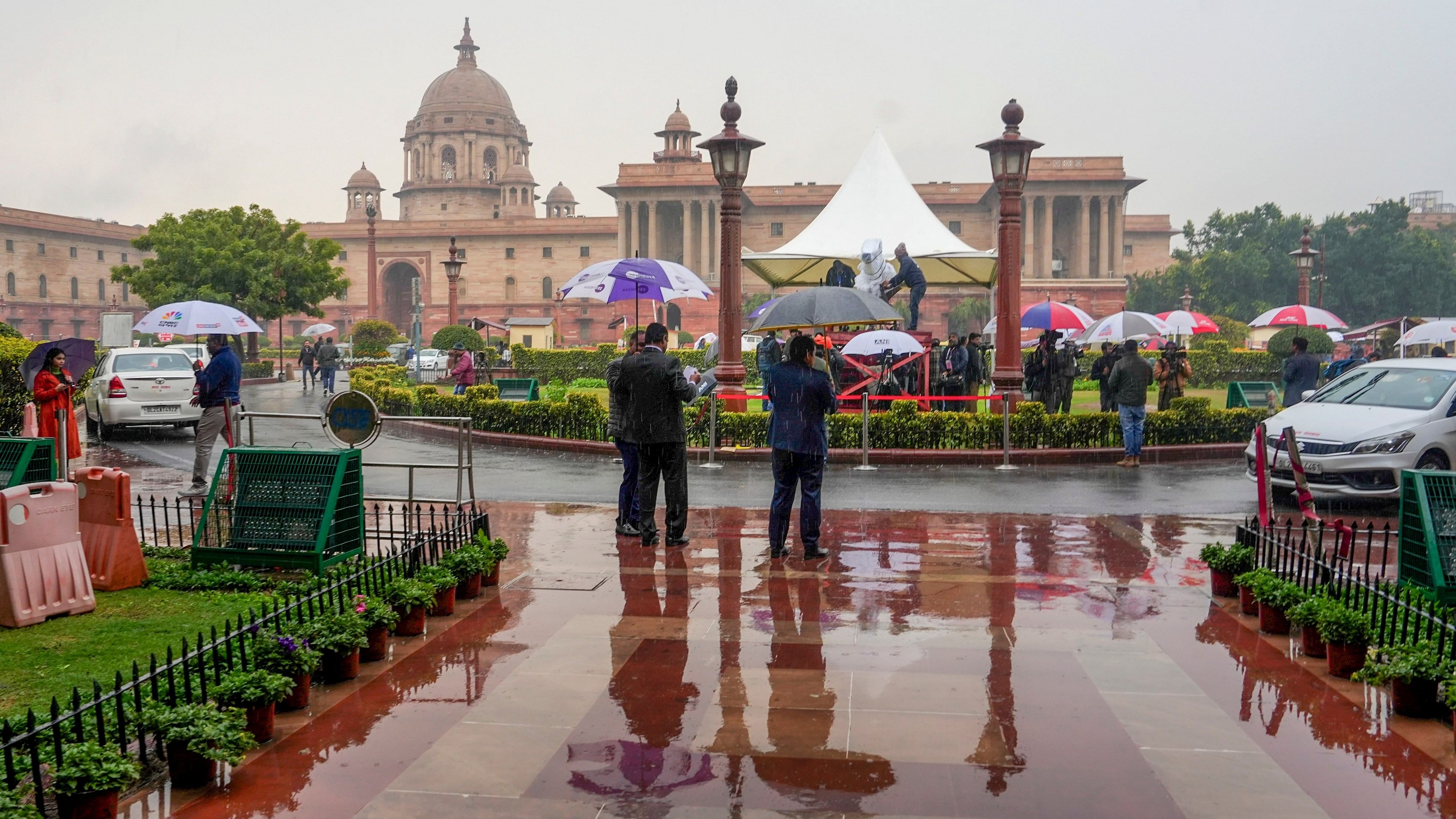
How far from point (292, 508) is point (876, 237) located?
1401 cm

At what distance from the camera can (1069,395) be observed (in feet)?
58.2

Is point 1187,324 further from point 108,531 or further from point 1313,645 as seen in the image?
point 108,531

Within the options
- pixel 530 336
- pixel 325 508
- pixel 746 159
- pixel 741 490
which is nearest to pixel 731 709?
pixel 325 508

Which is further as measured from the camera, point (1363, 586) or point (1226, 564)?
point (1226, 564)

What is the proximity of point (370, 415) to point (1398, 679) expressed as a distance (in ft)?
20.2

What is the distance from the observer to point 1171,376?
15812 millimetres

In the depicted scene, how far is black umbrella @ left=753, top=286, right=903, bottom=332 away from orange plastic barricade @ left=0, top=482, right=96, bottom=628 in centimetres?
690

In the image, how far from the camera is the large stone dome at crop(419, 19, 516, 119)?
87062 millimetres

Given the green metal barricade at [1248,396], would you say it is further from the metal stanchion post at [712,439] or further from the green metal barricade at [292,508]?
the green metal barricade at [292,508]

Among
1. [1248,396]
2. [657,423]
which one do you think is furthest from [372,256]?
[657,423]

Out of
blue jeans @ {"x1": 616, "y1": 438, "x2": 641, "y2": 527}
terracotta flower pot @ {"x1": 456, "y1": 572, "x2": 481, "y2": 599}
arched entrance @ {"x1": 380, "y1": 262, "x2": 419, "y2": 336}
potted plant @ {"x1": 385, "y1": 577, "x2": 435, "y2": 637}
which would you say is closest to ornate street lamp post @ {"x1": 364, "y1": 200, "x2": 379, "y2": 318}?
arched entrance @ {"x1": 380, "y1": 262, "x2": 419, "y2": 336}

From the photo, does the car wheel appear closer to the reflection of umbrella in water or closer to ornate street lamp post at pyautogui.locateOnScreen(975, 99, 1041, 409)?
ornate street lamp post at pyautogui.locateOnScreen(975, 99, 1041, 409)

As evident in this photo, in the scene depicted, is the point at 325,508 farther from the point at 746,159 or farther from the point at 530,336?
the point at 530,336

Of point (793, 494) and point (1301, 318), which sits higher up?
point (1301, 318)
